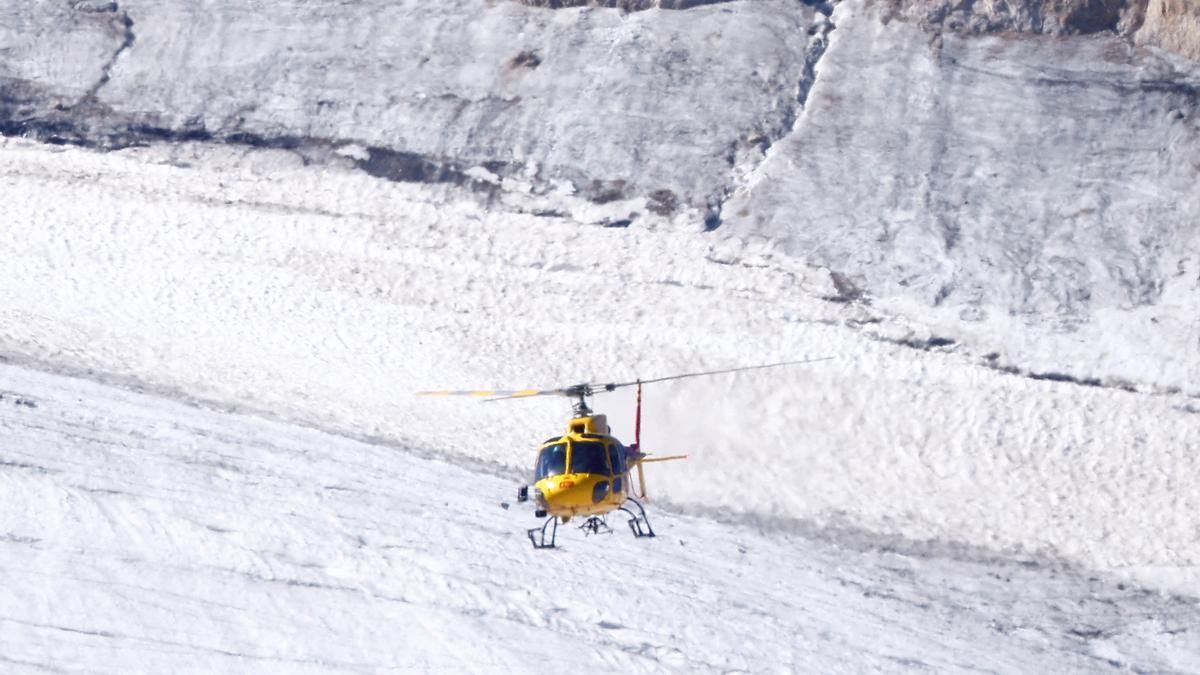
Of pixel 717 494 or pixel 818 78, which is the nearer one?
pixel 717 494

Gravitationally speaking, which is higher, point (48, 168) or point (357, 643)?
point (48, 168)

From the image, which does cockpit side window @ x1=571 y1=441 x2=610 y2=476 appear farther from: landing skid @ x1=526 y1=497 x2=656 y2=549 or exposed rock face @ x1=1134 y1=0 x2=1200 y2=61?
exposed rock face @ x1=1134 y1=0 x2=1200 y2=61

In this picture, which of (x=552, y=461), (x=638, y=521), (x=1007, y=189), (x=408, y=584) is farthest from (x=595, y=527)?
(x=1007, y=189)

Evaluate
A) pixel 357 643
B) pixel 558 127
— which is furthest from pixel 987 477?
pixel 558 127

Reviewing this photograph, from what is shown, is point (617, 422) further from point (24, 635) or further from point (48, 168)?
point (48, 168)

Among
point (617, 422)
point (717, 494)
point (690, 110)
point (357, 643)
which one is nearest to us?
point (357, 643)

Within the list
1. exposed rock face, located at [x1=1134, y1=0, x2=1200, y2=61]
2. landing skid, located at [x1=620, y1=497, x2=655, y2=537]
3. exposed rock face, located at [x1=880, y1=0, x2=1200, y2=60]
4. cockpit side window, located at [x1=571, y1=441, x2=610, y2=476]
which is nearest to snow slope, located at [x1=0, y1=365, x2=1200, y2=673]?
landing skid, located at [x1=620, y1=497, x2=655, y2=537]

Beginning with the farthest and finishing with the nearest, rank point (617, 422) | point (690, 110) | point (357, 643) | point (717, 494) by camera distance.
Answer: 1. point (690, 110)
2. point (617, 422)
3. point (717, 494)
4. point (357, 643)

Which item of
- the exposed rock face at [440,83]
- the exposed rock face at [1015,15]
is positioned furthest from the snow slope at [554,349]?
the exposed rock face at [1015,15]
